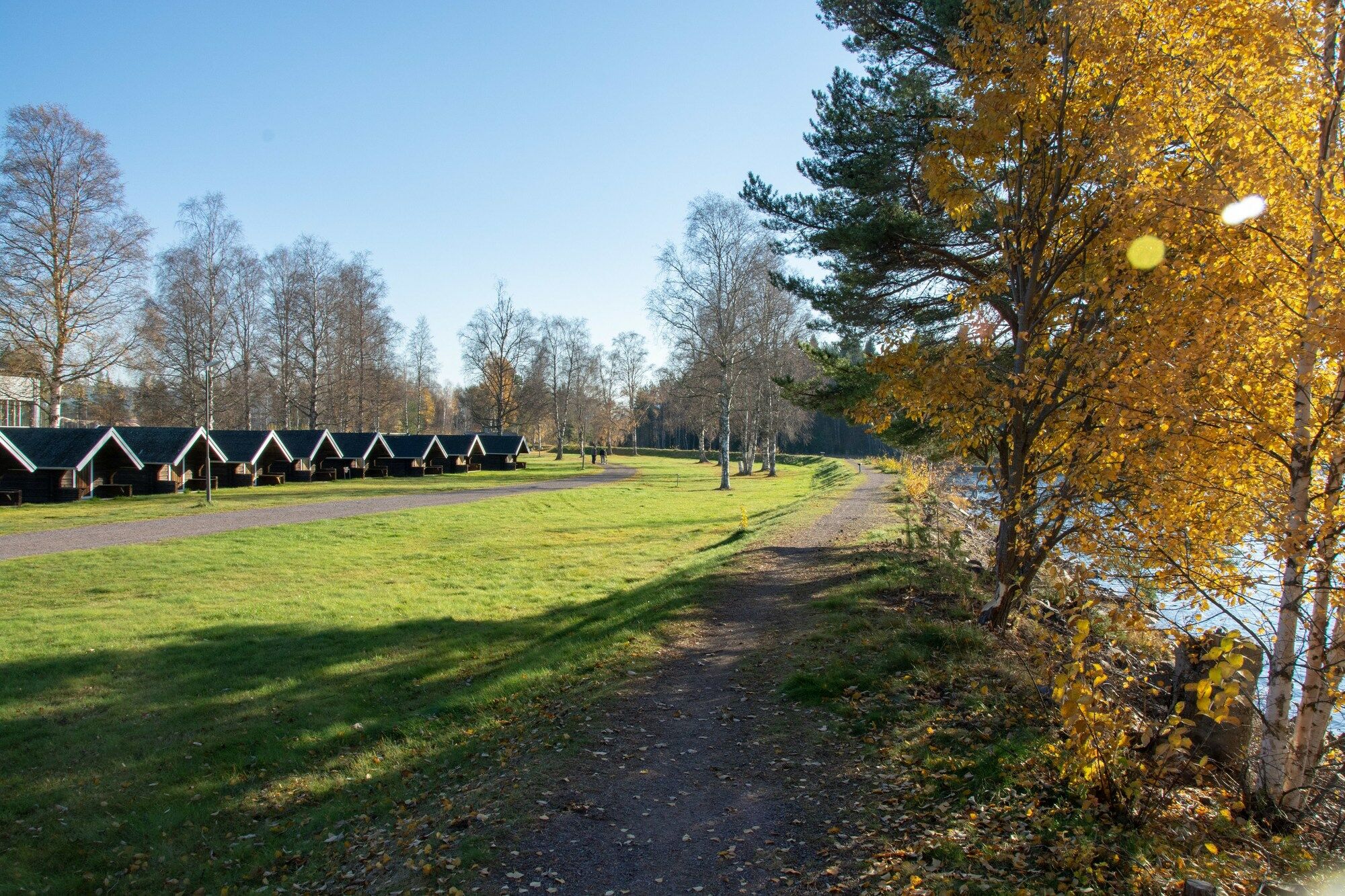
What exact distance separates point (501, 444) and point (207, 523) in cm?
3337

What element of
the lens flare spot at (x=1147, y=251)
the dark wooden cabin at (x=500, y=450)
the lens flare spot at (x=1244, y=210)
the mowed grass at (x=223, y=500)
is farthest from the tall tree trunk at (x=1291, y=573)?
the dark wooden cabin at (x=500, y=450)

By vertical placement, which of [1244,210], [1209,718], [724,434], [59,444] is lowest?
[1209,718]

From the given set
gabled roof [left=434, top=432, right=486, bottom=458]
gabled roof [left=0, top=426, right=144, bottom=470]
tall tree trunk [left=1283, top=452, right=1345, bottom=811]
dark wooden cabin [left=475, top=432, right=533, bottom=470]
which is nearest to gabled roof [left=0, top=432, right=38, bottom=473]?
gabled roof [left=0, top=426, right=144, bottom=470]

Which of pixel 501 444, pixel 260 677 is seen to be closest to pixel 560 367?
pixel 501 444

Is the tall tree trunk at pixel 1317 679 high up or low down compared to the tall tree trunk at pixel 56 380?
down

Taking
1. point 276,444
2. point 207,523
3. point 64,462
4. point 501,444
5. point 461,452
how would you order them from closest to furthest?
point 207,523, point 64,462, point 276,444, point 461,452, point 501,444

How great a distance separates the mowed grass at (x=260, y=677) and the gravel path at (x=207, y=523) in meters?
1.39

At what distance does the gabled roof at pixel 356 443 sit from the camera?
4219 centimetres

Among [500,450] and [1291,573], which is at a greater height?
[500,450]

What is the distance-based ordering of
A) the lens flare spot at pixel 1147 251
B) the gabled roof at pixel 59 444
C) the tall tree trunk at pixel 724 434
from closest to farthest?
the lens flare spot at pixel 1147 251, the gabled roof at pixel 59 444, the tall tree trunk at pixel 724 434

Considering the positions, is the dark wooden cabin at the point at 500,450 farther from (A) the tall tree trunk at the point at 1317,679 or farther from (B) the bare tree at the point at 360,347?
(A) the tall tree trunk at the point at 1317,679

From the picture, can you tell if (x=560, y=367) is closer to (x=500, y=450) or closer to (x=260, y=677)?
(x=500, y=450)

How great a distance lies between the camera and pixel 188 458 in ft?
105

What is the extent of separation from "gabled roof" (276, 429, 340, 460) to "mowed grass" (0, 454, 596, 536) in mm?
1559
